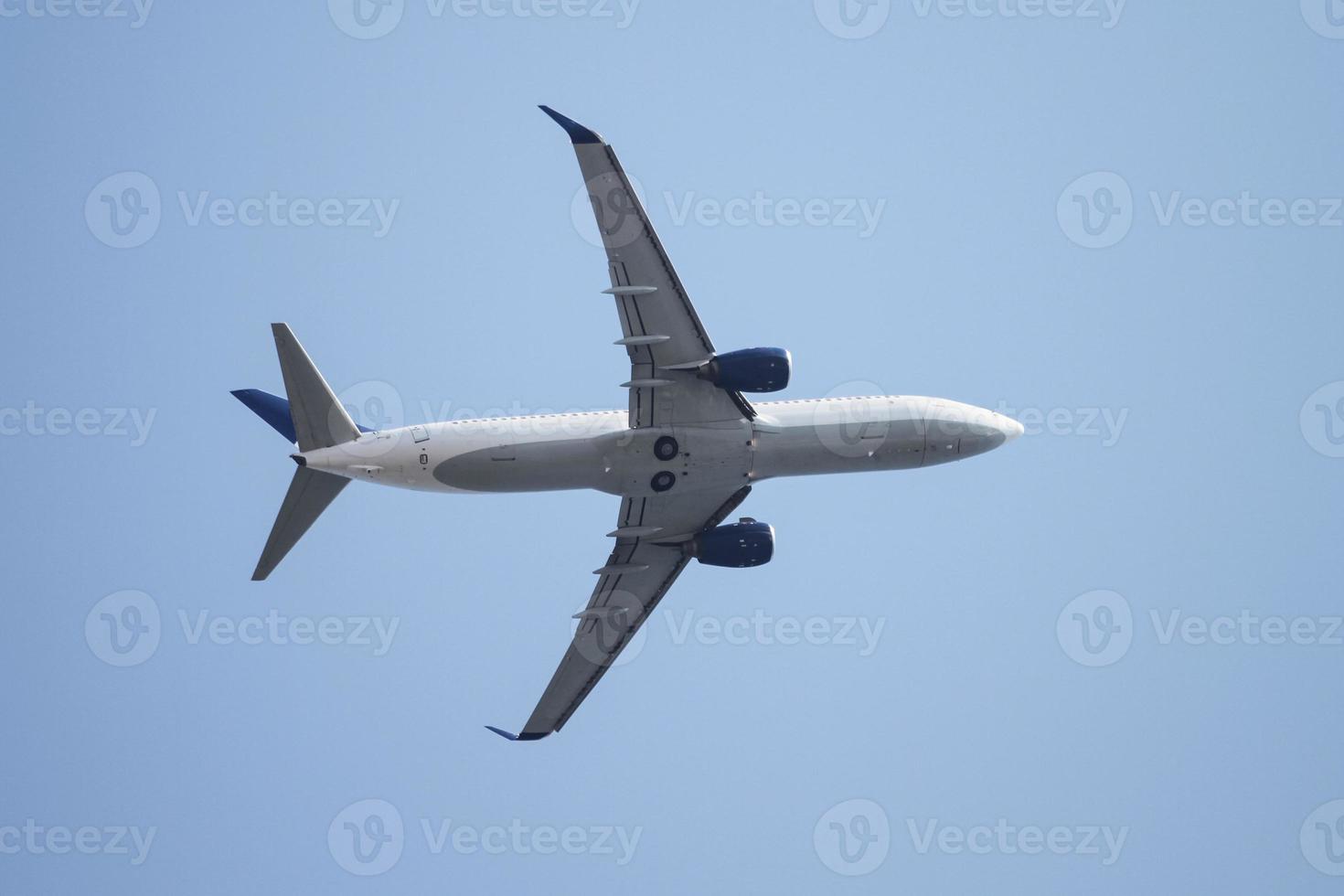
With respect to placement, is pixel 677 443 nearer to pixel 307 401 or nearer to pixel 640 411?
pixel 640 411

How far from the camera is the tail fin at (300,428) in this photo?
49.4 m

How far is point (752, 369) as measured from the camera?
51000 millimetres

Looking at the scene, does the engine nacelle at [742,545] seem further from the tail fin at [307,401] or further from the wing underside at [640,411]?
the tail fin at [307,401]

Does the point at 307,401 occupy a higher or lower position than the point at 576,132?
lower

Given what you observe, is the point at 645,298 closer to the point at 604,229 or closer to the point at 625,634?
the point at 604,229

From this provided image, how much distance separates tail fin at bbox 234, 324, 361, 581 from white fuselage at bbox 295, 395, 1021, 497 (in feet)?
1.98

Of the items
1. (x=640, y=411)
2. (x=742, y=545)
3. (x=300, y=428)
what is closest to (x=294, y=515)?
(x=300, y=428)

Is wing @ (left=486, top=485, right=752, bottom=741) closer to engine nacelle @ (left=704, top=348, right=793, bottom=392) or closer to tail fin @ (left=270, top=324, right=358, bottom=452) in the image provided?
engine nacelle @ (left=704, top=348, right=793, bottom=392)

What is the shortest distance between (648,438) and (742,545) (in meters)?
5.76

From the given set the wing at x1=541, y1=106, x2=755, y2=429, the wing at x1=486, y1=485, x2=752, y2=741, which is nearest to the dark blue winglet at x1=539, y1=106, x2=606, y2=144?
the wing at x1=541, y1=106, x2=755, y2=429

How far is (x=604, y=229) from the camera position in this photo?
4859cm

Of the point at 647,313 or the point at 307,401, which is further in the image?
the point at 647,313

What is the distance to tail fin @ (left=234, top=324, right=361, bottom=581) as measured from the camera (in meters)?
49.4

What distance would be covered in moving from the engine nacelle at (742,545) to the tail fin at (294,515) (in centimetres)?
1308
